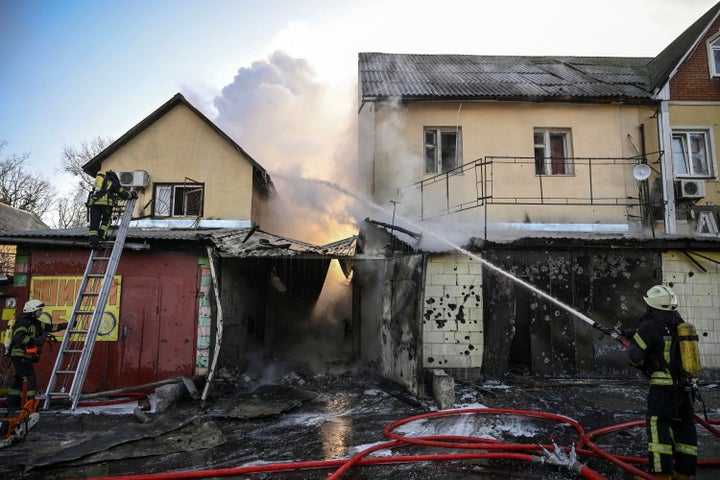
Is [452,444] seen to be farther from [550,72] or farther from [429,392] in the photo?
[550,72]

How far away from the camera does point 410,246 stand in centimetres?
952

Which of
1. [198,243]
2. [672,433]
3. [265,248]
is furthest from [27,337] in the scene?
[672,433]

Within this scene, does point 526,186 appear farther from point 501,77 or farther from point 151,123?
point 151,123

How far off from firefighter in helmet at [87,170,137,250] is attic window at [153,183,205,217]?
299 cm

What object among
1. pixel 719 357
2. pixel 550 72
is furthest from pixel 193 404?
pixel 550 72

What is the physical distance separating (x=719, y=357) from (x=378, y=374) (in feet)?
24.1

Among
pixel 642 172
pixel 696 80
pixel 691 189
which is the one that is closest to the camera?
pixel 642 172

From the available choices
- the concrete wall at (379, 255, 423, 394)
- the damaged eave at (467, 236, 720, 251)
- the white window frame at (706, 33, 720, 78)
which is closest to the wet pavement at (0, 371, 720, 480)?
the concrete wall at (379, 255, 423, 394)

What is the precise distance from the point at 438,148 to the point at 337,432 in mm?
7936

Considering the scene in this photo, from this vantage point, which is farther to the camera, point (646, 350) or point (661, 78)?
point (661, 78)

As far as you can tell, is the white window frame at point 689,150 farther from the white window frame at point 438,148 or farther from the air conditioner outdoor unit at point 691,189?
the white window frame at point 438,148

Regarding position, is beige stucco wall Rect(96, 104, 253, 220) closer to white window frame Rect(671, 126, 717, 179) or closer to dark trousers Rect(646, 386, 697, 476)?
dark trousers Rect(646, 386, 697, 476)

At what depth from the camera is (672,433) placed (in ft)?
14.6

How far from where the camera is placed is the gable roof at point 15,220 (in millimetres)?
22494
